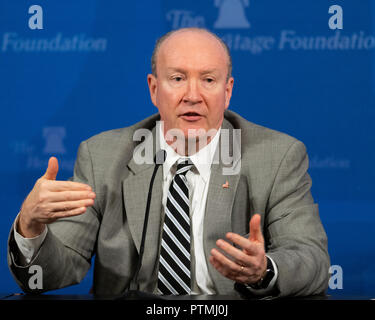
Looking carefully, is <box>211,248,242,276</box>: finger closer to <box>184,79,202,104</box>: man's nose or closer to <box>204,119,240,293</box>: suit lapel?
<box>204,119,240,293</box>: suit lapel

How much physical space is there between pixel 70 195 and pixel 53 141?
1196 mm

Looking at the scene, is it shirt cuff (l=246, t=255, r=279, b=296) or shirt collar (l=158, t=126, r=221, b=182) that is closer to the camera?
shirt cuff (l=246, t=255, r=279, b=296)

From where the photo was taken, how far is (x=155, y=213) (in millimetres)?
1813

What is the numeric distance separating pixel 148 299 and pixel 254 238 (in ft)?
1.12

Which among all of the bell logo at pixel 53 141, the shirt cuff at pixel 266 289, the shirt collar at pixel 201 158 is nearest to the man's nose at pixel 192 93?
the shirt collar at pixel 201 158

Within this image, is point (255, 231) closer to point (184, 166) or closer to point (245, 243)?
point (245, 243)

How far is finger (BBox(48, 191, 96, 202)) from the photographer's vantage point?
1.39 metres

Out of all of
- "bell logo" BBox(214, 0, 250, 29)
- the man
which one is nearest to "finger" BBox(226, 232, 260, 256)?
the man

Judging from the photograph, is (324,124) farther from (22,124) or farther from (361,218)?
(22,124)

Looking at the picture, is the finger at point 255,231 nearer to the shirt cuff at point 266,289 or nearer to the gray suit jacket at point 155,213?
the shirt cuff at point 266,289

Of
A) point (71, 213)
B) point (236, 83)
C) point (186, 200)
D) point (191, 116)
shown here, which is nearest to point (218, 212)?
point (186, 200)

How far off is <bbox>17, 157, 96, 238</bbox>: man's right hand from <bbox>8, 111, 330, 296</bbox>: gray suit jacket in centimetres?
23

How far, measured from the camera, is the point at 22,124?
2525mm

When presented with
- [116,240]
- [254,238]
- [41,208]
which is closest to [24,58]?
[116,240]
